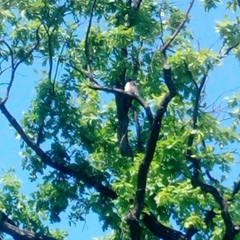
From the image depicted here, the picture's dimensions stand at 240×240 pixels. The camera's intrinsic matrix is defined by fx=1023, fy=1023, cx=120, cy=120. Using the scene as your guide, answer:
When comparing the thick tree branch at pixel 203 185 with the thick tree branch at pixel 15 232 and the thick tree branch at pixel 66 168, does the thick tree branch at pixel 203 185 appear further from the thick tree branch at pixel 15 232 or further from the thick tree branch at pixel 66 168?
the thick tree branch at pixel 15 232

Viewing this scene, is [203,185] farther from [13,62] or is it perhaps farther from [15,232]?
[13,62]

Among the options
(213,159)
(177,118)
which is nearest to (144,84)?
(177,118)

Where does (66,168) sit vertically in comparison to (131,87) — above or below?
below

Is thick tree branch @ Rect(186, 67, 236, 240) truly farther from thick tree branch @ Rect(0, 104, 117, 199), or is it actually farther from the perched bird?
thick tree branch @ Rect(0, 104, 117, 199)

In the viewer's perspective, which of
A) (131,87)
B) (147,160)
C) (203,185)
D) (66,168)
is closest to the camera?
(147,160)

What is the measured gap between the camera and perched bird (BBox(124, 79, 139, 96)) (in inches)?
629

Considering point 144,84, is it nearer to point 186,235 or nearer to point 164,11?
point 164,11

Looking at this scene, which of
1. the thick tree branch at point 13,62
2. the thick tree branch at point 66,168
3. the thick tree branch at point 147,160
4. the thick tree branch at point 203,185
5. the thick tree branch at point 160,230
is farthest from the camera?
the thick tree branch at point 66,168

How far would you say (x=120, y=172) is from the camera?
1556 centimetres

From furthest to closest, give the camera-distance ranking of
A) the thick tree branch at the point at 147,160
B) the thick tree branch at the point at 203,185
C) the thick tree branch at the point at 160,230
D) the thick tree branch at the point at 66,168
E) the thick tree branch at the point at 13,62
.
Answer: the thick tree branch at the point at 66,168 < the thick tree branch at the point at 13,62 < the thick tree branch at the point at 160,230 < the thick tree branch at the point at 203,185 < the thick tree branch at the point at 147,160

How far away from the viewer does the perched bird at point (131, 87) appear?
15989mm

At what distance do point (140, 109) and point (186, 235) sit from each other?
8.89 feet

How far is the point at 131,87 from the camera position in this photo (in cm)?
1627

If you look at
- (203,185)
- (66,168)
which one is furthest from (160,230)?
(66,168)
